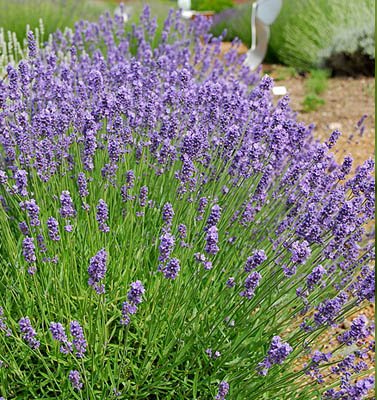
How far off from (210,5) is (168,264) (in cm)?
1950

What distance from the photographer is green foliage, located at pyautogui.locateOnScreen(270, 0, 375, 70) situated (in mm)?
8312

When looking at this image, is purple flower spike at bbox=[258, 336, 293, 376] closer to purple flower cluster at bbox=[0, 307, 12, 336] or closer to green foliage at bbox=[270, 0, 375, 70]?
purple flower cluster at bbox=[0, 307, 12, 336]

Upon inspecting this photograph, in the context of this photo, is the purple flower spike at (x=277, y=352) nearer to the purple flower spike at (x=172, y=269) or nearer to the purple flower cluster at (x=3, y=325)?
the purple flower spike at (x=172, y=269)

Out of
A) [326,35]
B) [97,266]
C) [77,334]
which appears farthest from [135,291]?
[326,35]

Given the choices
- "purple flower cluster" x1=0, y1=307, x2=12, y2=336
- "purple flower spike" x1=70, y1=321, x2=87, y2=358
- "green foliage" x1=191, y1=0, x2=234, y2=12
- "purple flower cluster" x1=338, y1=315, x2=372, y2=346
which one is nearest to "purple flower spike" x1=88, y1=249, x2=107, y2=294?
"purple flower spike" x1=70, y1=321, x2=87, y2=358

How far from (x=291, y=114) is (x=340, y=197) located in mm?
2348

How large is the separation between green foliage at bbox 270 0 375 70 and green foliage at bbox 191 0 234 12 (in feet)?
34.2

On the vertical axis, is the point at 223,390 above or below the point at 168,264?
below

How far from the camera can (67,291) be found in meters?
2.10

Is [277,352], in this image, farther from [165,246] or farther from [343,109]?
[343,109]

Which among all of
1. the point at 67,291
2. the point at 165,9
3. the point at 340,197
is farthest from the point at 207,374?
the point at 165,9

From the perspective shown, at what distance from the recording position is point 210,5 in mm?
19812

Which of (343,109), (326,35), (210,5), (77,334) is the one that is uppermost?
(77,334)

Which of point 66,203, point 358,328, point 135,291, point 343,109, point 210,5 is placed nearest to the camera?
point 135,291
